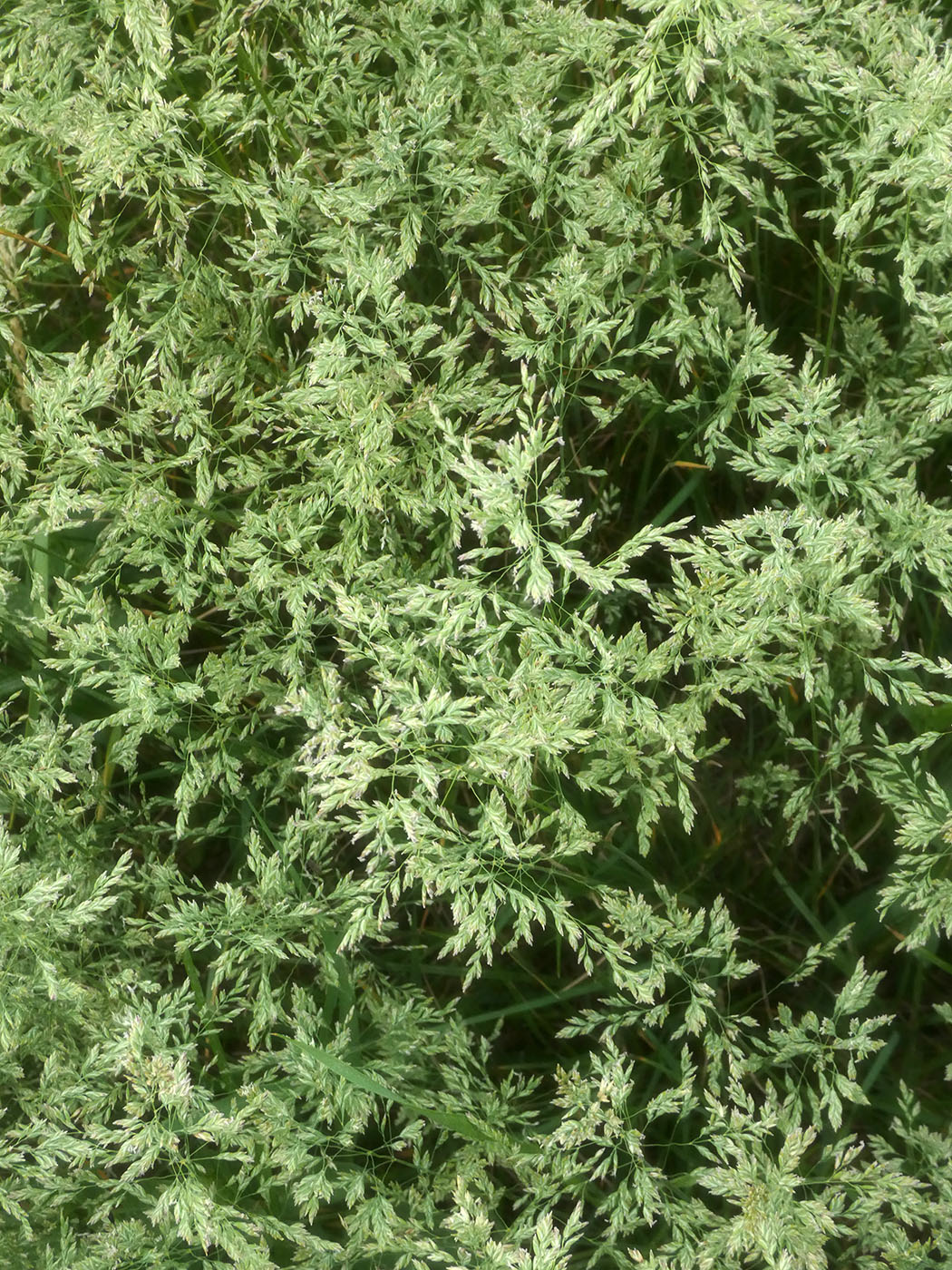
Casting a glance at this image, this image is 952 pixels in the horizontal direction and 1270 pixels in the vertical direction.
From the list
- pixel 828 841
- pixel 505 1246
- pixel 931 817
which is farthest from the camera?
pixel 828 841

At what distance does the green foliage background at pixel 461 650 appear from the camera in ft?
7.80

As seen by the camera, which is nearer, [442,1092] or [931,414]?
[931,414]

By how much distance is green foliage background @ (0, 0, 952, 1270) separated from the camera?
2.38 m

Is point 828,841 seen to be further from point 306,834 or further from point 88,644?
point 88,644

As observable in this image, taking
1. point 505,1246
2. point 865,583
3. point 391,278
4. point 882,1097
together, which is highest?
point 391,278

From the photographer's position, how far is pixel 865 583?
2.60 meters

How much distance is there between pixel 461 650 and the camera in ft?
8.46

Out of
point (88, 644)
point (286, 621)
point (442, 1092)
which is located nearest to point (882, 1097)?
point (442, 1092)

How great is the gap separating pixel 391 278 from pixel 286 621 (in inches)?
41.0

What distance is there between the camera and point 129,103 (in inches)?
104

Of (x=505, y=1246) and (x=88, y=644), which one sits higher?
(x=88, y=644)

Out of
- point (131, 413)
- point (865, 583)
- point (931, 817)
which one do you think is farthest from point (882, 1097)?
point (131, 413)

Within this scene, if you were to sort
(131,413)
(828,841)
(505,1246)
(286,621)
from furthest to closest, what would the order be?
(828,841) → (286,621) → (131,413) → (505,1246)

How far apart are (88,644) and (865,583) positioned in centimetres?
186
